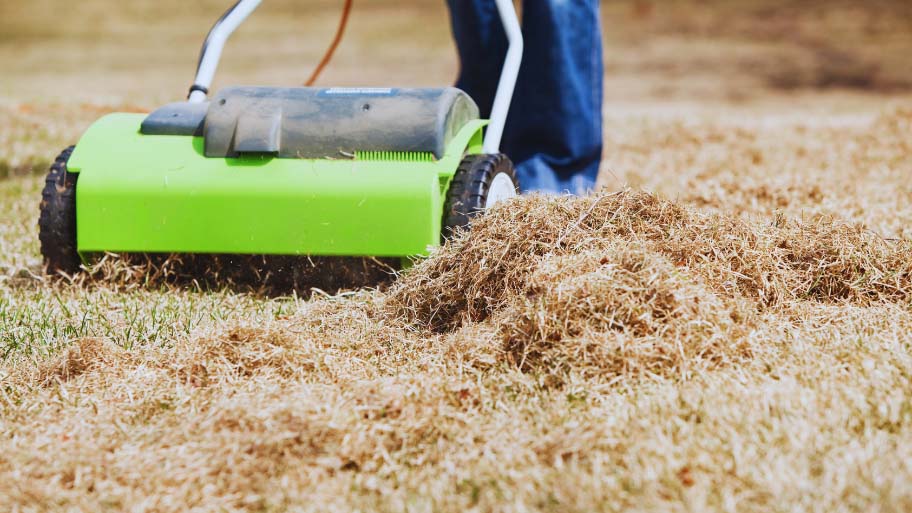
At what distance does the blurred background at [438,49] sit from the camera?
11.1 m

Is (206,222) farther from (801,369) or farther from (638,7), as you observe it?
(638,7)

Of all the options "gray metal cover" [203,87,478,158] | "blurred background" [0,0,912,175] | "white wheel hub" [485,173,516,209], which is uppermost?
"gray metal cover" [203,87,478,158]

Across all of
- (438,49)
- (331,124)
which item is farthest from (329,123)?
(438,49)

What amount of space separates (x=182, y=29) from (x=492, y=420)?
14366mm

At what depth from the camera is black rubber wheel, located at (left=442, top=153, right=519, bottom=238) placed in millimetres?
2711

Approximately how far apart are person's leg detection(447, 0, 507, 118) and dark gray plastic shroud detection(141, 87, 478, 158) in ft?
4.66

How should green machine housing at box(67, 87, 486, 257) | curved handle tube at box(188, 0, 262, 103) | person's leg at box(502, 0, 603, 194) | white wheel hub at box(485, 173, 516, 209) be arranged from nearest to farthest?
green machine housing at box(67, 87, 486, 257), white wheel hub at box(485, 173, 516, 209), curved handle tube at box(188, 0, 262, 103), person's leg at box(502, 0, 603, 194)

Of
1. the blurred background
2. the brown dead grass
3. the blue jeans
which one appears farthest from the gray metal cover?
the blurred background

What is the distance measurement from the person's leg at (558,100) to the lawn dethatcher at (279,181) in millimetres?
1157

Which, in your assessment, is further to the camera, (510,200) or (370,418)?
(510,200)

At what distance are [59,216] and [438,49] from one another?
11062 mm

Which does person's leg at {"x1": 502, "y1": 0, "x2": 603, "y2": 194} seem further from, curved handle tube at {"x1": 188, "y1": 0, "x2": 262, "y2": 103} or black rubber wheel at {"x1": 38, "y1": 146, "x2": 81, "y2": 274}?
black rubber wheel at {"x1": 38, "y1": 146, "x2": 81, "y2": 274}

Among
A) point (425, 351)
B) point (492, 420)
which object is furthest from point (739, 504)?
point (425, 351)

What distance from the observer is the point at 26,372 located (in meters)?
2.28
